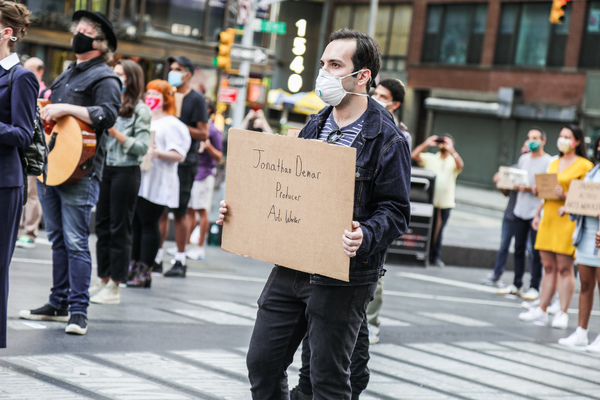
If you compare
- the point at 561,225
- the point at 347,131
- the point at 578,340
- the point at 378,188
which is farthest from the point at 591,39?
the point at 378,188

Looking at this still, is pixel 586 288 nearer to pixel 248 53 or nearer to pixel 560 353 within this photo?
pixel 560 353

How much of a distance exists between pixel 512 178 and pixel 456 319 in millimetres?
3084

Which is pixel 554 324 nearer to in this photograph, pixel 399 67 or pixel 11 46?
pixel 11 46

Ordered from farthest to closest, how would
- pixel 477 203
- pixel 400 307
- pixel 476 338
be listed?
pixel 477 203
pixel 400 307
pixel 476 338

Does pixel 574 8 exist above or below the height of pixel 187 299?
above

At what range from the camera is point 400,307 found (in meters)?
10.1

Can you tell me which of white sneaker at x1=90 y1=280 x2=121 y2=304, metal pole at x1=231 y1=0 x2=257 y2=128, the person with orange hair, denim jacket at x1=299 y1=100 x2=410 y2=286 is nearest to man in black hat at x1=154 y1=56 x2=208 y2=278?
the person with orange hair

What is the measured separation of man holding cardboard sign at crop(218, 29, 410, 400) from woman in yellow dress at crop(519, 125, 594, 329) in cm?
593

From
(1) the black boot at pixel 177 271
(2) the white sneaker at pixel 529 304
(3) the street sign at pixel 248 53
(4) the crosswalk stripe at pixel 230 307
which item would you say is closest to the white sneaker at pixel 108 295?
(4) the crosswalk stripe at pixel 230 307

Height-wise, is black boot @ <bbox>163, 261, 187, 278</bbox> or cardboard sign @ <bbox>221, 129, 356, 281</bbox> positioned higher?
cardboard sign @ <bbox>221, 129, 356, 281</bbox>

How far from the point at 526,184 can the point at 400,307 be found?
285 centimetres

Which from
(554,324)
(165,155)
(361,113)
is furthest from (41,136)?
(554,324)

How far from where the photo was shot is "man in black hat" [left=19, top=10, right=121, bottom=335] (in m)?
6.72

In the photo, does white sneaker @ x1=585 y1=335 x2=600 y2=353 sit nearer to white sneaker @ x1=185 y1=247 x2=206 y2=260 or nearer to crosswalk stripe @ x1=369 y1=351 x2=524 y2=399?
crosswalk stripe @ x1=369 y1=351 x2=524 y2=399
